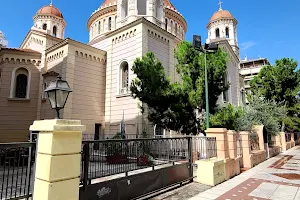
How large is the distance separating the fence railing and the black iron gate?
974 mm

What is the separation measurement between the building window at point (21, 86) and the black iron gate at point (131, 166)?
641 inches

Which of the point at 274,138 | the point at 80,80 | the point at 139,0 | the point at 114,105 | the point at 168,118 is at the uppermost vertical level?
the point at 139,0

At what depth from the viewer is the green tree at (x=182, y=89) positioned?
1171 cm

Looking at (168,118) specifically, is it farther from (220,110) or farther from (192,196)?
(192,196)

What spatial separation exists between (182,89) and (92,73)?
9182mm

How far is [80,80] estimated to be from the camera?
17172 mm

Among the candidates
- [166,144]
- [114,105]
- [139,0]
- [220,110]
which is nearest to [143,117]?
[114,105]

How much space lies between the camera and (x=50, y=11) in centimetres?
2719

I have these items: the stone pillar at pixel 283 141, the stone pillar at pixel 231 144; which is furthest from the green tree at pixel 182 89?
the stone pillar at pixel 283 141

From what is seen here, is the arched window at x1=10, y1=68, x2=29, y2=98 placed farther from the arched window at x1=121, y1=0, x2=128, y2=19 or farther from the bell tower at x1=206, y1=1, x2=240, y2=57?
the bell tower at x1=206, y1=1, x2=240, y2=57

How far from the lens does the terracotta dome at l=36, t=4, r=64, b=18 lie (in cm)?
2691

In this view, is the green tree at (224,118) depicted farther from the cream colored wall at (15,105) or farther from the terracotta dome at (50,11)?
the terracotta dome at (50,11)

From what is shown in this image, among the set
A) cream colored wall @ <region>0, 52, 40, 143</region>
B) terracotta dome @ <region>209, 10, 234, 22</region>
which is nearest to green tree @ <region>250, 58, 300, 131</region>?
terracotta dome @ <region>209, 10, 234, 22</region>

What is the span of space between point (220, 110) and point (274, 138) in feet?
30.9
